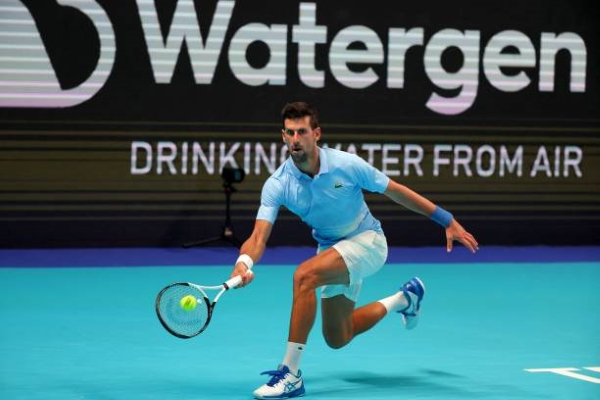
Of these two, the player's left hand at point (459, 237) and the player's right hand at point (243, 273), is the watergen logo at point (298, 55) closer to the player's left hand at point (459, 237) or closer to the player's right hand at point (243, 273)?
the player's left hand at point (459, 237)

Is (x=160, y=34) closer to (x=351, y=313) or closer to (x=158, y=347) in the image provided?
(x=158, y=347)

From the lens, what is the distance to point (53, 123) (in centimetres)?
1334

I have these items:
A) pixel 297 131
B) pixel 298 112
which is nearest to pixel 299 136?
pixel 297 131

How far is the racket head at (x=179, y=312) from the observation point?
6.48m

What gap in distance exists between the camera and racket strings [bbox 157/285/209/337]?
6488 mm

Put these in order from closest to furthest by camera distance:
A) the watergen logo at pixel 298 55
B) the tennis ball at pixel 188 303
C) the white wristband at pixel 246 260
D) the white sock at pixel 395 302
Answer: the tennis ball at pixel 188 303 < the white wristband at pixel 246 260 < the white sock at pixel 395 302 < the watergen logo at pixel 298 55

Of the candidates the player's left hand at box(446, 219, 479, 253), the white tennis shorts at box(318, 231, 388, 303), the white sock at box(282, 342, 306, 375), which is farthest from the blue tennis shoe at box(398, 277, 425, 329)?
the white sock at box(282, 342, 306, 375)

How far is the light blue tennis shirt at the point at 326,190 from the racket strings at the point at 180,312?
844 mm

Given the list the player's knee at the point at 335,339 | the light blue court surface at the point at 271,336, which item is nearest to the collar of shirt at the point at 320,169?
the player's knee at the point at 335,339

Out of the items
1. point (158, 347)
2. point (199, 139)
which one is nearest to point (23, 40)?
point (199, 139)

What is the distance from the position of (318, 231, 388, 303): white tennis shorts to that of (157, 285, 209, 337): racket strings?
1061 mm

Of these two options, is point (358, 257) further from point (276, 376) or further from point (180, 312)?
point (180, 312)

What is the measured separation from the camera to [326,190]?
Result: 7254 mm

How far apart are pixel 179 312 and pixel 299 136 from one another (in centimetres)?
128
